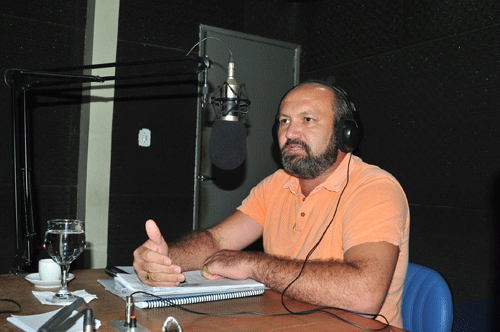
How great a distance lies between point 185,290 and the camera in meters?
1.17

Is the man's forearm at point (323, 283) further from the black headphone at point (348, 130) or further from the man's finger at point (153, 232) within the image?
the black headphone at point (348, 130)

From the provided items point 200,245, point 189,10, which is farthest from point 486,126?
point 189,10

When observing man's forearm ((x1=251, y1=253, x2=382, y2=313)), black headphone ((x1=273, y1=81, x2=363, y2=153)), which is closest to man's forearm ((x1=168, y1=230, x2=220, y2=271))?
man's forearm ((x1=251, y1=253, x2=382, y2=313))

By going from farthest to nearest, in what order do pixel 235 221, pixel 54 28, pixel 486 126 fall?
pixel 54 28
pixel 486 126
pixel 235 221

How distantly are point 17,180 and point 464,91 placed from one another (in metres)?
2.53

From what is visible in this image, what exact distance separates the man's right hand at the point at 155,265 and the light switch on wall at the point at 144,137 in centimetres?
215

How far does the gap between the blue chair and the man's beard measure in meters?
0.50

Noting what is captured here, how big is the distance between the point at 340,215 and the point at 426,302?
1.26ft

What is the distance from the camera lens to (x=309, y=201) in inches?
66.5

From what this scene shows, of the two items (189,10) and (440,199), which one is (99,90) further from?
(440,199)

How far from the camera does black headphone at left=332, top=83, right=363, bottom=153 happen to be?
168cm

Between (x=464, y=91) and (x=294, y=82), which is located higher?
(x=294, y=82)

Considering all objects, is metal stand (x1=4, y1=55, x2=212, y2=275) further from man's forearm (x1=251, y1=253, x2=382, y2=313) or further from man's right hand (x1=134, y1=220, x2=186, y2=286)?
man's forearm (x1=251, y1=253, x2=382, y2=313)

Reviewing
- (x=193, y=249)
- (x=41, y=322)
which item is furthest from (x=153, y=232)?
(x=41, y=322)
